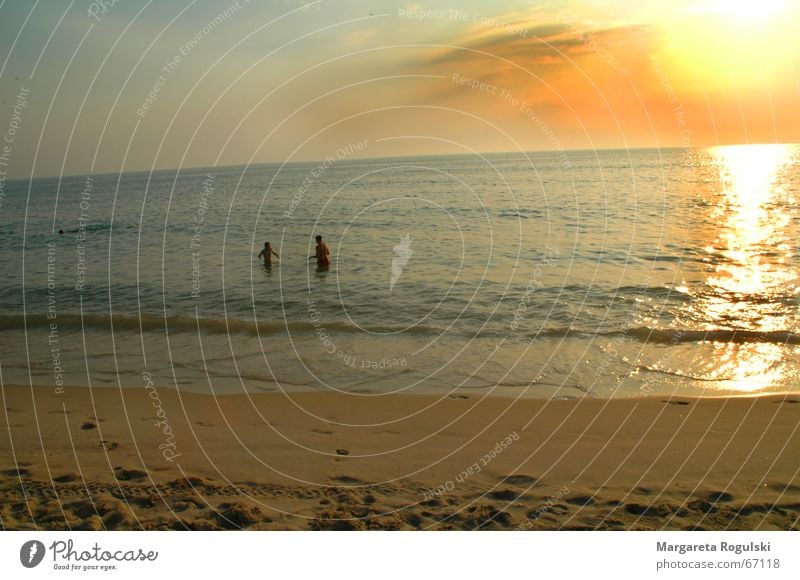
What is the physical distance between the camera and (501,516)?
6.06 m

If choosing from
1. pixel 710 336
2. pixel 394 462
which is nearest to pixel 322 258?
pixel 710 336

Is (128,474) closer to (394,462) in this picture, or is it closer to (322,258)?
(394,462)

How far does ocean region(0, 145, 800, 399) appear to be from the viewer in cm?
1128

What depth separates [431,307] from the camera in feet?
55.0

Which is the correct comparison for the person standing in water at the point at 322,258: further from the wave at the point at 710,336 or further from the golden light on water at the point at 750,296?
the golden light on water at the point at 750,296

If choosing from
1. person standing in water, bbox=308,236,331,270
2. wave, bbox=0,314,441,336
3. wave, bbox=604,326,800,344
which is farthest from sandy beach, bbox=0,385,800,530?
person standing in water, bbox=308,236,331,270

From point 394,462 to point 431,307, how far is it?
9564mm

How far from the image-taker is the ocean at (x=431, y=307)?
37.0ft

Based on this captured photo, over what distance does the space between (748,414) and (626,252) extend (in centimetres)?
1539

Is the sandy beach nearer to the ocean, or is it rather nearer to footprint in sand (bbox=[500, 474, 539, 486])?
footprint in sand (bbox=[500, 474, 539, 486])

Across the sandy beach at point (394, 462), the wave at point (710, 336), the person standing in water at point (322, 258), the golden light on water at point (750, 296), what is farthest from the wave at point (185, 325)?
Answer: the person standing in water at point (322, 258)

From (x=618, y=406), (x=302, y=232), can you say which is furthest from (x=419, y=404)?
(x=302, y=232)

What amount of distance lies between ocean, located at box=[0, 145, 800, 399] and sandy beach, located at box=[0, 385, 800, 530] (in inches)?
43.5

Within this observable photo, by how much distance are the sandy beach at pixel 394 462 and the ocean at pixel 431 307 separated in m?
1.11
